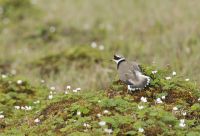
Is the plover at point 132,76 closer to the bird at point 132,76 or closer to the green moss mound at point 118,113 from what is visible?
the bird at point 132,76

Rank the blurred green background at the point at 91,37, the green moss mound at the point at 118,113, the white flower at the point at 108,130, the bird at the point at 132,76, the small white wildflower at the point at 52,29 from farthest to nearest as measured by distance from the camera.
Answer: the small white wildflower at the point at 52,29 < the blurred green background at the point at 91,37 < the bird at the point at 132,76 < the green moss mound at the point at 118,113 < the white flower at the point at 108,130

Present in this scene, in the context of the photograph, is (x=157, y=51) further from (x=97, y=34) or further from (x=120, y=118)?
(x=120, y=118)

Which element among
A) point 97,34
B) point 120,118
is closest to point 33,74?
point 97,34

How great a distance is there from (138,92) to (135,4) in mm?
9642

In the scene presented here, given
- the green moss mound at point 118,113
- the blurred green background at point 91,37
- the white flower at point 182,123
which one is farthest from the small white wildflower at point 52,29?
the white flower at point 182,123

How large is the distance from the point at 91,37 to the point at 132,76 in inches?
274

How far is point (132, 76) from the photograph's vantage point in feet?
21.3

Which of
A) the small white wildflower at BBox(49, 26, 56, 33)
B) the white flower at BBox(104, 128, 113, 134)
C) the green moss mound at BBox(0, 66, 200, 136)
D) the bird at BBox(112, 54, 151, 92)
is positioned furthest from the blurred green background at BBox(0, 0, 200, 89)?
the white flower at BBox(104, 128, 113, 134)

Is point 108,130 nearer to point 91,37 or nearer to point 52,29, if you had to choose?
point 91,37

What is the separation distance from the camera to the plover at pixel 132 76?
6.46 meters

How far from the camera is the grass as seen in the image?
20.0 feet

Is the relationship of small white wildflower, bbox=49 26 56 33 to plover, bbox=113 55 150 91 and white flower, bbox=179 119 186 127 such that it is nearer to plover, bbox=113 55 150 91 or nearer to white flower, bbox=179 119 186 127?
plover, bbox=113 55 150 91

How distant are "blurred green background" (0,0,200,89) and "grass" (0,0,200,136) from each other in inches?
0.8

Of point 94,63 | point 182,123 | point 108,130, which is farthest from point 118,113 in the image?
point 94,63
